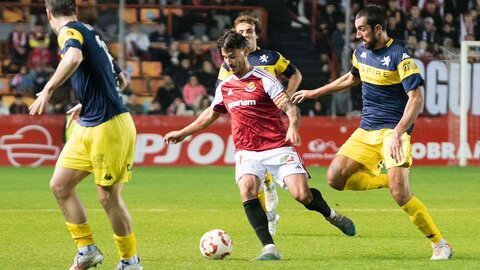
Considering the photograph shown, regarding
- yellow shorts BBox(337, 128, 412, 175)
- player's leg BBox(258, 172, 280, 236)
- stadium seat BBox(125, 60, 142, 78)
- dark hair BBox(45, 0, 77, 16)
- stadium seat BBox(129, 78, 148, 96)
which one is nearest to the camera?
dark hair BBox(45, 0, 77, 16)

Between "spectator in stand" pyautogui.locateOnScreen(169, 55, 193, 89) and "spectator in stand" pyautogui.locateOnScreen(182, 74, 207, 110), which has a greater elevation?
"spectator in stand" pyautogui.locateOnScreen(169, 55, 193, 89)

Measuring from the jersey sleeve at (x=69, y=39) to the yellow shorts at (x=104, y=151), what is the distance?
64cm

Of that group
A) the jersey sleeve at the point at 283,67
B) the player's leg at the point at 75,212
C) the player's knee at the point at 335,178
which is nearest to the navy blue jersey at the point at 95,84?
the player's leg at the point at 75,212

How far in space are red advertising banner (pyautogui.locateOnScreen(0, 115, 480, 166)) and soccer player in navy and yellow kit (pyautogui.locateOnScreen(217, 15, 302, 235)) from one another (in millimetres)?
10339

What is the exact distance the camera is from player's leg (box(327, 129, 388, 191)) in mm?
10062

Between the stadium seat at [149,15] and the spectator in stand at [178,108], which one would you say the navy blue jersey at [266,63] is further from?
the stadium seat at [149,15]

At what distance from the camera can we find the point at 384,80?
9.73 meters

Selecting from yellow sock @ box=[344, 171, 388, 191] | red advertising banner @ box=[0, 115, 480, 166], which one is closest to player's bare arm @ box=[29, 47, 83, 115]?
yellow sock @ box=[344, 171, 388, 191]

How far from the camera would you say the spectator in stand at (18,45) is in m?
23.5

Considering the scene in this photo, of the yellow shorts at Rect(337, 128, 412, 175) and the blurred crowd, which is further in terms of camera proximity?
the blurred crowd

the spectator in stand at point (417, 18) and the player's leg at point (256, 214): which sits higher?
the player's leg at point (256, 214)

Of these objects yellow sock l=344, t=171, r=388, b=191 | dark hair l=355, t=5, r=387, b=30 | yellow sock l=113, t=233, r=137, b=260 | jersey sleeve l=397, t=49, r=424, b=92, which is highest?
dark hair l=355, t=5, r=387, b=30

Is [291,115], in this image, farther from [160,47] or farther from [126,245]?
[160,47]

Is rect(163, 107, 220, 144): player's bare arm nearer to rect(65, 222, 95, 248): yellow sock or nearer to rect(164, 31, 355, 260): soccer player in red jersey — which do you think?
rect(164, 31, 355, 260): soccer player in red jersey
